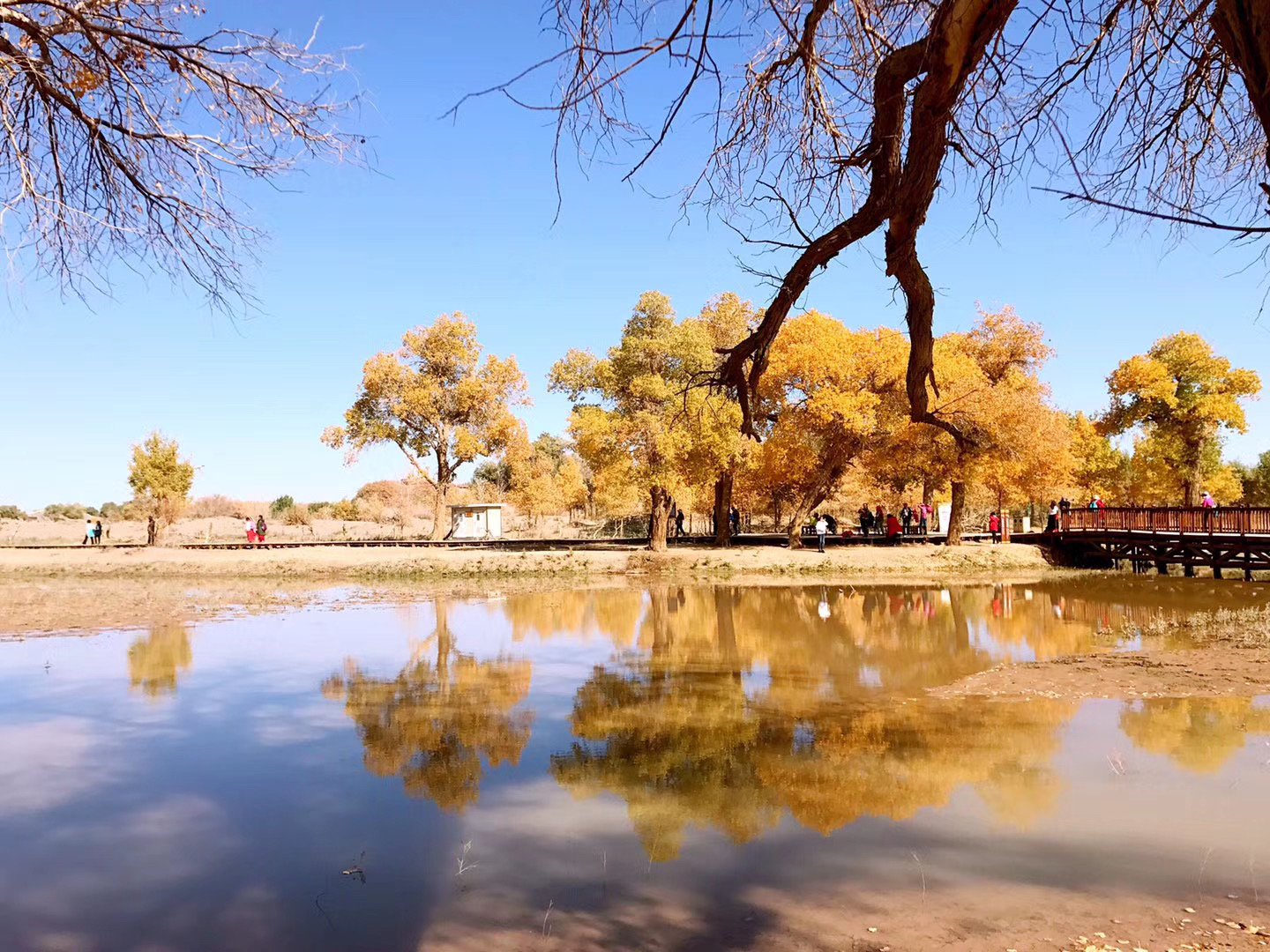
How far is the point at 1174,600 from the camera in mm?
21594

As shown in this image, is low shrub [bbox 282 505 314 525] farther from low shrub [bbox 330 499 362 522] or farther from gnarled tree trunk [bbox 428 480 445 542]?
gnarled tree trunk [bbox 428 480 445 542]

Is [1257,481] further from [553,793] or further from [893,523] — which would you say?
[553,793]

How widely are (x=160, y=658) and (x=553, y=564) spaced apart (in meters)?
17.3

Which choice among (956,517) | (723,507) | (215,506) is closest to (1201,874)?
(956,517)

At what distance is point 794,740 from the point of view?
872 centimetres

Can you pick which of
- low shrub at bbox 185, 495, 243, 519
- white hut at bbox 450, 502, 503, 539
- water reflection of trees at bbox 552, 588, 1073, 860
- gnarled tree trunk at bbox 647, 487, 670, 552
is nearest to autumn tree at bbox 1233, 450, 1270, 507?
gnarled tree trunk at bbox 647, 487, 670, 552

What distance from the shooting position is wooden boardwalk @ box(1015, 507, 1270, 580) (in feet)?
88.8

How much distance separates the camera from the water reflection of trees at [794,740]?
22.5ft

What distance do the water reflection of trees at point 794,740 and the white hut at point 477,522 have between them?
32.6 metres

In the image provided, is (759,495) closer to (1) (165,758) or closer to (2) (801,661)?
(2) (801,661)

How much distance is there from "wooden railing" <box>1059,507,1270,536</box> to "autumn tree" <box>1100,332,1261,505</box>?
29.5 ft

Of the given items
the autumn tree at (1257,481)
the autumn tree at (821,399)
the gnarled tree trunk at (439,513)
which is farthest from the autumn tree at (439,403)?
the autumn tree at (1257,481)

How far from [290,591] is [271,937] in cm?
2168

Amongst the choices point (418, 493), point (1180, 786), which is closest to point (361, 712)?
point (1180, 786)
